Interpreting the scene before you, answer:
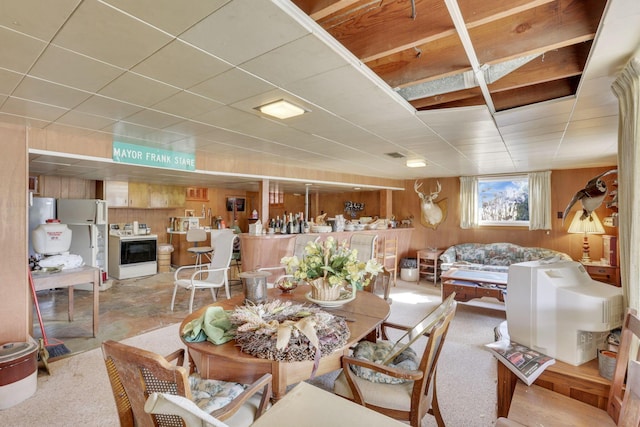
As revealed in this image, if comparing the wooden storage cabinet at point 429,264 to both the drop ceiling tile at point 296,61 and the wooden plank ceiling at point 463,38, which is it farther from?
the drop ceiling tile at point 296,61

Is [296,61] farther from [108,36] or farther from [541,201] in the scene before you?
[541,201]

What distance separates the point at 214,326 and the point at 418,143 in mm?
2934

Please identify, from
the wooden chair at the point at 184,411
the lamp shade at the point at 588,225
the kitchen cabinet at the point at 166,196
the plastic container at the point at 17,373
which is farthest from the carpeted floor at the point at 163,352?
the kitchen cabinet at the point at 166,196

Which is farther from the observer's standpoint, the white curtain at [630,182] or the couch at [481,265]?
the couch at [481,265]

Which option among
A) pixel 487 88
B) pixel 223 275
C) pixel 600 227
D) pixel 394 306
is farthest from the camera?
pixel 600 227

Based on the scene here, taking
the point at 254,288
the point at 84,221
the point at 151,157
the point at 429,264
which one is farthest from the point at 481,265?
the point at 84,221

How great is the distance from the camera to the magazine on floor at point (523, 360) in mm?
1443

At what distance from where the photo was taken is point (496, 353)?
1620 millimetres

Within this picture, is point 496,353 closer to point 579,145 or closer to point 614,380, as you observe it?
point 614,380

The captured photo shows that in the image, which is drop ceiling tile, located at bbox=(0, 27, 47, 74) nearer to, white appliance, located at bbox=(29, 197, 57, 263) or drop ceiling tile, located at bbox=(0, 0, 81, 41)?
drop ceiling tile, located at bbox=(0, 0, 81, 41)

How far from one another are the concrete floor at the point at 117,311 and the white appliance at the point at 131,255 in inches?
11.5

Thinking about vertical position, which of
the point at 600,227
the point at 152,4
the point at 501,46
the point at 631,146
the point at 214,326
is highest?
the point at 501,46

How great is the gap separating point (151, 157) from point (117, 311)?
225 cm

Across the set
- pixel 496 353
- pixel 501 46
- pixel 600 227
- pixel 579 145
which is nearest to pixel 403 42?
pixel 501 46
